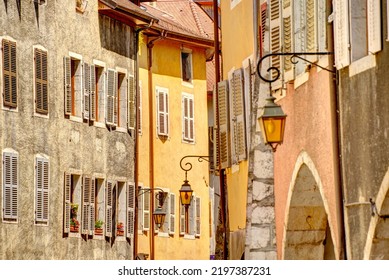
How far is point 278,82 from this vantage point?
80.6 ft

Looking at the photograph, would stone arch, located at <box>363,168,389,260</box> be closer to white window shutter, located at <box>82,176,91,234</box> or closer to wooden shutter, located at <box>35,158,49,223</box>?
wooden shutter, located at <box>35,158,49,223</box>

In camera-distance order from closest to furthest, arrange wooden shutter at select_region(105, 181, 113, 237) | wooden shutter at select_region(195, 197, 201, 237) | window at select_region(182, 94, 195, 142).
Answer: wooden shutter at select_region(105, 181, 113, 237) < window at select_region(182, 94, 195, 142) < wooden shutter at select_region(195, 197, 201, 237)

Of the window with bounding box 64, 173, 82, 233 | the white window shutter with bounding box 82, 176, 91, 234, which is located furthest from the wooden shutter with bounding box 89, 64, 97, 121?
the window with bounding box 64, 173, 82, 233

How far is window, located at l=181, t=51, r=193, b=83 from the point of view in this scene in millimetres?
52281

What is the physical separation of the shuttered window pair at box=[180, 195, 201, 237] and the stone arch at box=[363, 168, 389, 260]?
3256 centimetres

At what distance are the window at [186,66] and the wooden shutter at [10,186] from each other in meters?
15.2

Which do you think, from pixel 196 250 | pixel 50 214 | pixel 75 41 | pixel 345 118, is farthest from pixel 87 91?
pixel 345 118

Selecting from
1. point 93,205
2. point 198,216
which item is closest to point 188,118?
point 198,216

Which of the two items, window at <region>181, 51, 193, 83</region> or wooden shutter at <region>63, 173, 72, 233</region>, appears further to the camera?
window at <region>181, 51, 193, 83</region>

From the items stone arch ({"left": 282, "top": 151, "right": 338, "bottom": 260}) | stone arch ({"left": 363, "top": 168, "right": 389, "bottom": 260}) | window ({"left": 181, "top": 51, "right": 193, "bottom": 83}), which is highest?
window ({"left": 181, "top": 51, "right": 193, "bottom": 83})

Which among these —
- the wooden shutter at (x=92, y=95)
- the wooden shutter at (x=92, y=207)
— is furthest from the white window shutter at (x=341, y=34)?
the wooden shutter at (x=92, y=95)

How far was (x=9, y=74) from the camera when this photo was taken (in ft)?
122

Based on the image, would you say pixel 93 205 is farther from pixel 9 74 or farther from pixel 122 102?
pixel 9 74
